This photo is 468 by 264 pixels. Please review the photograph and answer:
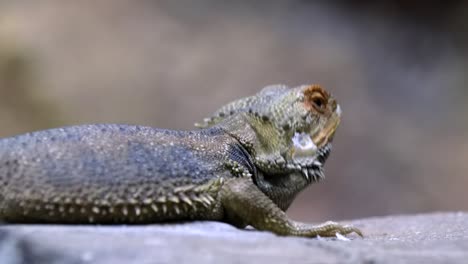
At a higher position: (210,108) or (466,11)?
(466,11)

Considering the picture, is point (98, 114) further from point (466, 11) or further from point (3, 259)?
point (3, 259)

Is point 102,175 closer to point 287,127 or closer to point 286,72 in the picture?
point 287,127

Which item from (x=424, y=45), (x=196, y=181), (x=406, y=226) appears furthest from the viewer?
(x=424, y=45)

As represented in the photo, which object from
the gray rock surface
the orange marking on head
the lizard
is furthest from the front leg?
the orange marking on head

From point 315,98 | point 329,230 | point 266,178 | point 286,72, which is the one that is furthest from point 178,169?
point 286,72

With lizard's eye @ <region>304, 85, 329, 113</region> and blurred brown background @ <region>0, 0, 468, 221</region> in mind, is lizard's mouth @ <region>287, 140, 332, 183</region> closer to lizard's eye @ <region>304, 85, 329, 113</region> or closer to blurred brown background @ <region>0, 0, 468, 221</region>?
lizard's eye @ <region>304, 85, 329, 113</region>

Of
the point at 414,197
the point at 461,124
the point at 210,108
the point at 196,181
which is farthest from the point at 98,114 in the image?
the point at 196,181
